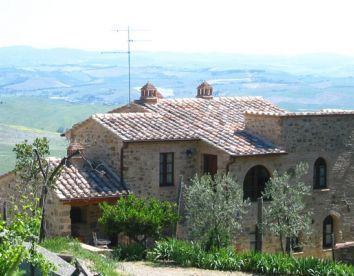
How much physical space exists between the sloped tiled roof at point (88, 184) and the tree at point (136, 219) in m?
1.95

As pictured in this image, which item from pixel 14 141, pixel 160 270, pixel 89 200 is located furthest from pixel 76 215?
pixel 14 141

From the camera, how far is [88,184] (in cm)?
2623

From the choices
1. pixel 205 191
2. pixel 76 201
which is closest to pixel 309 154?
pixel 205 191

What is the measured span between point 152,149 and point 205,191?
4.44 metres

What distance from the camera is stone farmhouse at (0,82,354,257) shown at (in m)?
26.7

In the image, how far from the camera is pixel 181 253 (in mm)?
22328

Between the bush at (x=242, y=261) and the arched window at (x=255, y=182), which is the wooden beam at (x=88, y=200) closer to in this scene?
the bush at (x=242, y=261)

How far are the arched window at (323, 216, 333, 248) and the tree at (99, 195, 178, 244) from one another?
28.2 feet

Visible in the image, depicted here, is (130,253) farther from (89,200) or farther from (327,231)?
(327,231)

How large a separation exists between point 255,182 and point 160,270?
26.6 ft

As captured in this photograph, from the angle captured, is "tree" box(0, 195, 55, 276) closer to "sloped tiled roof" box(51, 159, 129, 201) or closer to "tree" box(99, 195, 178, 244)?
"tree" box(99, 195, 178, 244)

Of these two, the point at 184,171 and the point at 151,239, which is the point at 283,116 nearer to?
the point at 184,171

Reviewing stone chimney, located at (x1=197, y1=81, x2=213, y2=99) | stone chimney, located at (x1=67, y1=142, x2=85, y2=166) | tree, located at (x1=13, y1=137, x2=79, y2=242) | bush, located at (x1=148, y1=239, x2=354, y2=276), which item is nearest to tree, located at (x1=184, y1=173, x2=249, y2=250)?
bush, located at (x1=148, y1=239, x2=354, y2=276)

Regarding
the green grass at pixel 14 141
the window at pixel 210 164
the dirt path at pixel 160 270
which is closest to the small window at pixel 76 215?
the window at pixel 210 164
